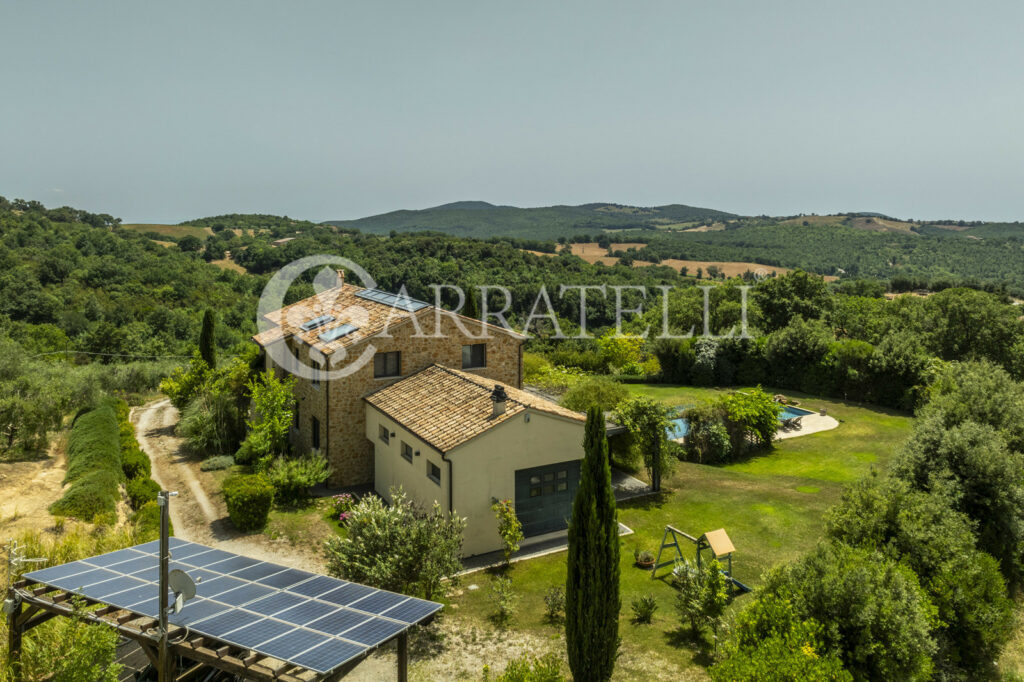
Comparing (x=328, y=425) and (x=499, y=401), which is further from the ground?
(x=499, y=401)

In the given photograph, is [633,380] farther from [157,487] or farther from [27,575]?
[27,575]

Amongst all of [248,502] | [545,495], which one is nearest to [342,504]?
[248,502]

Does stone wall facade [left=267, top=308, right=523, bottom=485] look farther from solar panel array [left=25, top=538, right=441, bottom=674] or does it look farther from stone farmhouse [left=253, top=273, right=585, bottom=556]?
solar panel array [left=25, top=538, right=441, bottom=674]

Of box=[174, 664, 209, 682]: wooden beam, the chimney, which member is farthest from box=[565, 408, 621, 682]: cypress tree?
box=[174, 664, 209, 682]: wooden beam

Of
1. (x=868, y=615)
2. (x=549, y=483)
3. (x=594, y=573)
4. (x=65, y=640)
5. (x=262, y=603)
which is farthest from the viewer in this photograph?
(x=549, y=483)

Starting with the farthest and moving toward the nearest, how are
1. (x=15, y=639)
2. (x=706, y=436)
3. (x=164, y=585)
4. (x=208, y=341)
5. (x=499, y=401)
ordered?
(x=208, y=341)
(x=706, y=436)
(x=499, y=401)
(x=15, y=639)
(x=164, y=585)

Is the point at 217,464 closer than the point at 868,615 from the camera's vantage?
No

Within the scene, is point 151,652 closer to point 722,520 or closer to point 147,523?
point 147,523
